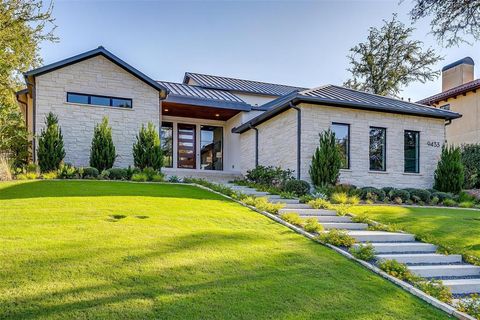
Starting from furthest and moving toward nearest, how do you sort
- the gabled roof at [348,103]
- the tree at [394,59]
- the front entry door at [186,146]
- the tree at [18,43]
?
the tree at [394,59] → the front entry door at [186,146] → the tree at [18,43] → the gabled roof at [348,103]

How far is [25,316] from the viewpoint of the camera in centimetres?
368

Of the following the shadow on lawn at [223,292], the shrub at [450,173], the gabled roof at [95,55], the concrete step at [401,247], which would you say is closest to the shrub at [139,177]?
the gabled roof at [95,55]

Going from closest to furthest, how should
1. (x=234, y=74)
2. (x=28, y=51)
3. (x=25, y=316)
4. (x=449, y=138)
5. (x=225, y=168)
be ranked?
(x=25, y=316), (x=28, y=51), (x=225, y=168), (x=449, y=138), (x=234, y=74)

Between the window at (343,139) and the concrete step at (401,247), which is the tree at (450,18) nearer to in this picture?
the window at (343,139)

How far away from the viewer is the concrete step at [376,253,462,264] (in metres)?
6.77

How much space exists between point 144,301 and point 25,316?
1129 mm

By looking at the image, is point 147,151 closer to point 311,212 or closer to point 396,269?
point 311,212

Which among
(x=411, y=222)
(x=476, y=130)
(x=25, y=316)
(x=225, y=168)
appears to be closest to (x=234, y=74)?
(x=225, y=168)

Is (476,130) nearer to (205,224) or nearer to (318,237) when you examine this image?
(318,237)

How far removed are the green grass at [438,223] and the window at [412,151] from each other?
147 inches

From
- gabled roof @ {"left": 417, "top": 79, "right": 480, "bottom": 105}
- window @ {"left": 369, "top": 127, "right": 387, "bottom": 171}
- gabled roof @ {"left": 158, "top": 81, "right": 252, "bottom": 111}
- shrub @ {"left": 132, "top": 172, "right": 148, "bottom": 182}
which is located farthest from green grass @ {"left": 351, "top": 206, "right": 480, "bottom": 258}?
gabled roof @ {"left": 417, "top": 79, "right": 480, "bottom": 105}

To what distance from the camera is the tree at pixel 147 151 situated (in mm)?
14711

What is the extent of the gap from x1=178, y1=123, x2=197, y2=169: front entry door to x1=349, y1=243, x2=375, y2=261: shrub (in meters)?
14.0

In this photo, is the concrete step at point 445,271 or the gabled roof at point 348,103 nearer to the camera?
the concrete step at point 445,271
